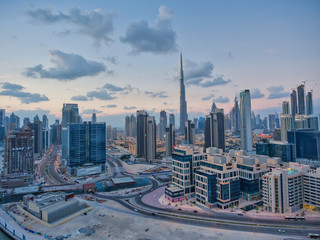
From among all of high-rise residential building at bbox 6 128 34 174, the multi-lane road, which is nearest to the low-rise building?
the multi-lane road

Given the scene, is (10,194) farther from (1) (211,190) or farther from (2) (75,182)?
(1) (211,190)

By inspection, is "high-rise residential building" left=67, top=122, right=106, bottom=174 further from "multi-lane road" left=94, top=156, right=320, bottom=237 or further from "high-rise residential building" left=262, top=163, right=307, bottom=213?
"high-rise residential building" left=262, top=163, right=307, bottom=213

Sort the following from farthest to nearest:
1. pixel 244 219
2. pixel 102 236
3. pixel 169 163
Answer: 1. pixel 169 163
2. pixel 244 219
3. pixel 102 236

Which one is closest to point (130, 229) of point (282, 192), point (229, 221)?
point (229, 221)

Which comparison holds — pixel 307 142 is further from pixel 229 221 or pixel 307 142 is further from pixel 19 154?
pixel 19 154

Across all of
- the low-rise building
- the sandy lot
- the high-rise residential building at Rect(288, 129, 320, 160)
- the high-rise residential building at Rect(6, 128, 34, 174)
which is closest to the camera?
the sandy lot

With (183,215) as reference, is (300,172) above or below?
above

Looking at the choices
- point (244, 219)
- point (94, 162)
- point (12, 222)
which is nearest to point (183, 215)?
point (244, 219)
